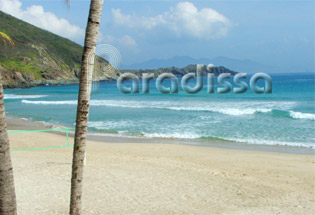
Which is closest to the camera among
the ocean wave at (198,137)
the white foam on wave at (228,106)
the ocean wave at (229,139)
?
the ocean wave at (229,139)

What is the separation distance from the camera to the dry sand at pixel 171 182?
24.1ft

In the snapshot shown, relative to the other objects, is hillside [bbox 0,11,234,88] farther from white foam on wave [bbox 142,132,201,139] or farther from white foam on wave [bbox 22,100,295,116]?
white foam on wave [bbox 142,132,201,139]

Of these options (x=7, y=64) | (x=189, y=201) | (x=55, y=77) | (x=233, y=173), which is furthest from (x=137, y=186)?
(x=55, y=77)

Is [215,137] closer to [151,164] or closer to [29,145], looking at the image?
[151,164]

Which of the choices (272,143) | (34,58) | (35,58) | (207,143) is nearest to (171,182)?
(207,143)

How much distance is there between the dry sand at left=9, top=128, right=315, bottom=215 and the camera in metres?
7.34

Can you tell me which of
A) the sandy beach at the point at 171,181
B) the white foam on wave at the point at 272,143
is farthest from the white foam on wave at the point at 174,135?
the sandy beach at the point at 171,181

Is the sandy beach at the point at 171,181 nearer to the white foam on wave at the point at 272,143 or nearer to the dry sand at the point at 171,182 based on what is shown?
the dry sand at the point at 171,182

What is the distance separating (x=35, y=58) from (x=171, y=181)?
278ft

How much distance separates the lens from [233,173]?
10.5 m

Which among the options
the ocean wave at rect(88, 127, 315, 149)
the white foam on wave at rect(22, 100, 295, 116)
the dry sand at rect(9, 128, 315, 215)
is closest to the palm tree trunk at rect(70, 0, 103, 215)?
the dry sand at rect(9, 128, 315, 215)

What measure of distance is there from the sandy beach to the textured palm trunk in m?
2.71

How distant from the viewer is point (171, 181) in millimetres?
9242

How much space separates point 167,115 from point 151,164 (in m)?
15.1
